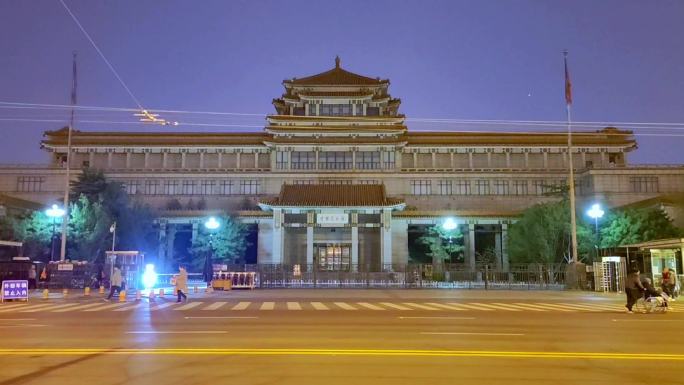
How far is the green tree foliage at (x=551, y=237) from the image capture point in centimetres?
3934

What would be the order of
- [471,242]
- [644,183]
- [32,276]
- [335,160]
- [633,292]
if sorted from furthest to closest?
[335,160] → [644,183] → [471,242] → [32,276] → [633,292]

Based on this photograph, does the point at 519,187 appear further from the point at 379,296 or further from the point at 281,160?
the point at 379,296

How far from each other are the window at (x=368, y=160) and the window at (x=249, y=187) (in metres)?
11.2

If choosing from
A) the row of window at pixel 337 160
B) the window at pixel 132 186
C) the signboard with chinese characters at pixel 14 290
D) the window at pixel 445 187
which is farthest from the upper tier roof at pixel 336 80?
the signboard with chinese characters at pixel 14 290

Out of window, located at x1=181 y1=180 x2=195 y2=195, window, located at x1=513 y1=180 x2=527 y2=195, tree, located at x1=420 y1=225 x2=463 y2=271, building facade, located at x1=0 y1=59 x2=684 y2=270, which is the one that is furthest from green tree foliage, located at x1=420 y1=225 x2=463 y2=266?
window, located at x1=181 y1=180 x2=195 y2=195

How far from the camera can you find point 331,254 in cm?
5234

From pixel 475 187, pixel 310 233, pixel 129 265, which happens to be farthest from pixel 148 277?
pixel 475 187

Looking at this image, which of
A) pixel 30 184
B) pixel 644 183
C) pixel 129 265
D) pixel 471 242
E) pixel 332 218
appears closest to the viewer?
pixel 129 265

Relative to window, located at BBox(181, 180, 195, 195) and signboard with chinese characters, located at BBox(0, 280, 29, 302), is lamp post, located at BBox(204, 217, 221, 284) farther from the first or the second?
signboard with chinese characters, located at BBox(0, 280, 29, 302)

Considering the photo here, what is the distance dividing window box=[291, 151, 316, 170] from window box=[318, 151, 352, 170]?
77 cm

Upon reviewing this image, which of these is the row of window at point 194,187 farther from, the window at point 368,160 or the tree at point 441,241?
the tree at point 441,241

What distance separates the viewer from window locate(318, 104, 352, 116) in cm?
5925

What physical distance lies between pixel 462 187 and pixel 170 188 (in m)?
31.5

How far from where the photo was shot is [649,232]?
3853cm
